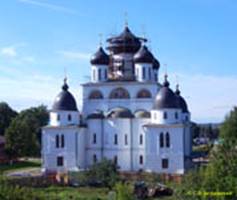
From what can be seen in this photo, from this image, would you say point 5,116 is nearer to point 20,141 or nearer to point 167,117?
point 20,141

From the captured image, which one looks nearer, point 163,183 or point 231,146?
point 231,146

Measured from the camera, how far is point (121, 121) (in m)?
54.7

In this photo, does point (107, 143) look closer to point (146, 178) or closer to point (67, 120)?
point (67, 120)

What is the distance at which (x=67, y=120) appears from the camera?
54438 mm

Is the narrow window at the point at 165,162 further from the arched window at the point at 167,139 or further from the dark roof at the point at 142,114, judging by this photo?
the dark roof at the point at 142,114

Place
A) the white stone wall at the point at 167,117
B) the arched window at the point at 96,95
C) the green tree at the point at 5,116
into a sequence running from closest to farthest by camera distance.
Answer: the white stone wall at the point at 167,117 → the arched window at the point at 96,95 → the green tree at the point at 5,116

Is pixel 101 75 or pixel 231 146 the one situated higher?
pixel 101 75

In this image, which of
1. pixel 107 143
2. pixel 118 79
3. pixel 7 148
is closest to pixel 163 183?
pixel 107 143

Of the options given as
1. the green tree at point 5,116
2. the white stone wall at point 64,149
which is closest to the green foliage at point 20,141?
the green tree at point 5,116

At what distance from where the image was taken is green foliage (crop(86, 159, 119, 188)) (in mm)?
45812

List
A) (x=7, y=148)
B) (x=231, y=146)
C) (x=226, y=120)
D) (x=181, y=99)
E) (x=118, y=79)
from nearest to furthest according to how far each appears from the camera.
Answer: (x=231, y=146)
(x=118, y=79)
(x=181, y=99)
(x=7, y=148)
(x=226, y=120)

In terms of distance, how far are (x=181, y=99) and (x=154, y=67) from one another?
400cm

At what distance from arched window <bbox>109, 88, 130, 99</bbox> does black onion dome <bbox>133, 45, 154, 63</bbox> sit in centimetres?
286

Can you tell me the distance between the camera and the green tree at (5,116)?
8244 centimetres
